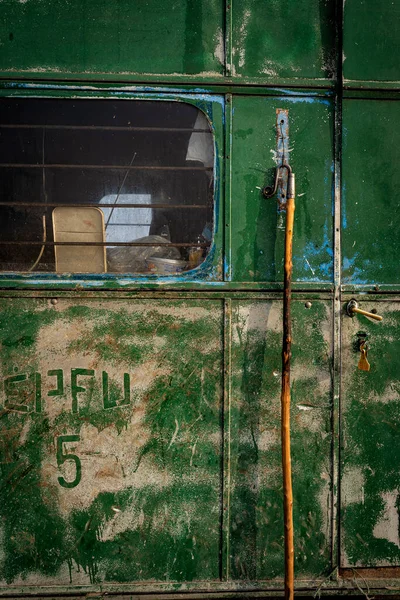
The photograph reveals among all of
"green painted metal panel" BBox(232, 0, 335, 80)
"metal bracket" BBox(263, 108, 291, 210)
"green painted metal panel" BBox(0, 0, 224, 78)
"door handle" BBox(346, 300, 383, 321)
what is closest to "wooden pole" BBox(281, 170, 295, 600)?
"metal bracket" BBox(263, 108, 291, 210)

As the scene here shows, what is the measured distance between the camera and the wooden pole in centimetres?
242

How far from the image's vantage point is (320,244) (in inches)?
105

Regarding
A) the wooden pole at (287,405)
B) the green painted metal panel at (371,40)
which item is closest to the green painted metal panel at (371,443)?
the wooden pole at (287,405)

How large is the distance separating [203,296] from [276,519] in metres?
1.16

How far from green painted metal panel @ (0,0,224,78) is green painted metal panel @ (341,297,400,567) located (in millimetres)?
1519

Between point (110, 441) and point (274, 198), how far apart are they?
1444 millimetres

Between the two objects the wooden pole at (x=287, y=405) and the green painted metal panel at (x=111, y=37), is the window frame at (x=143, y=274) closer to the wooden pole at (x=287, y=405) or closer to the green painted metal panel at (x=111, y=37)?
the green painted metal panel at (x=111, y=37)

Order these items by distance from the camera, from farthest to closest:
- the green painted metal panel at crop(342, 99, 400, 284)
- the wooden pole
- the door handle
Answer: the green painted metal panel at crop(342, 99, 400, 284), the door handle, the wooden pole

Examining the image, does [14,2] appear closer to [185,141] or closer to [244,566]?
[185,141]

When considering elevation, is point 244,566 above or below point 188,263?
below

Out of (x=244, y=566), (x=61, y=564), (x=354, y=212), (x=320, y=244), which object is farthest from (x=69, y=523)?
(x=354, y=212)

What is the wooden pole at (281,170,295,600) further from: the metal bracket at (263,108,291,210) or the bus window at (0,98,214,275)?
the bus window at (0,98,214,275)

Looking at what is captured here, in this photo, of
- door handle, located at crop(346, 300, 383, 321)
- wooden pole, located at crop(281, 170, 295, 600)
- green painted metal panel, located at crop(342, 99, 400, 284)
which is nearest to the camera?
wooden pole, located at crop(281, 170, 295, 600)

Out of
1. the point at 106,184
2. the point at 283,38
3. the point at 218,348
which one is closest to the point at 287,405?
the point at 218,348
